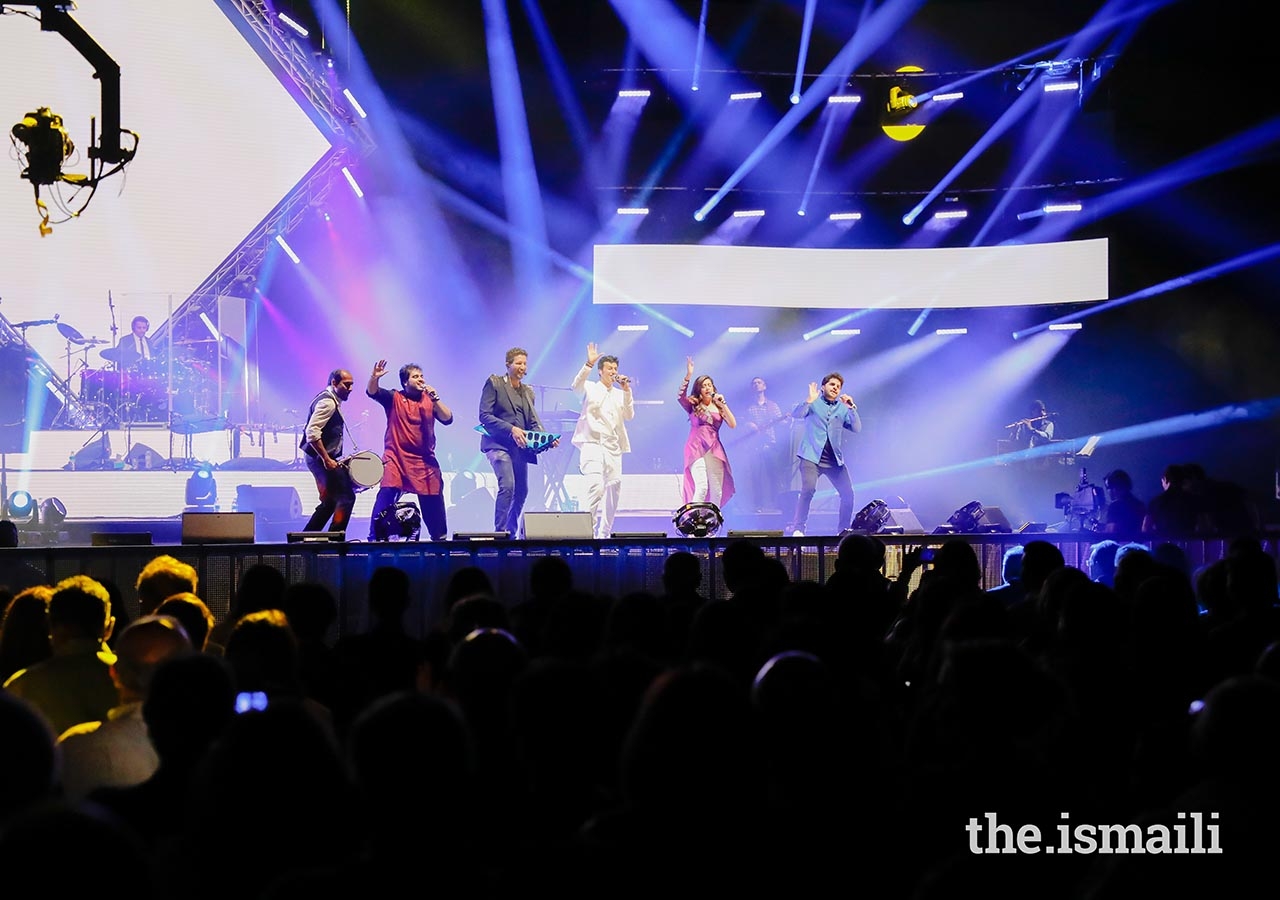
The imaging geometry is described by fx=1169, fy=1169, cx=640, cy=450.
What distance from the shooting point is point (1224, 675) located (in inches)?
145

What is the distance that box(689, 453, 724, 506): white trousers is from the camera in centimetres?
1220

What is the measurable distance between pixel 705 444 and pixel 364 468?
3723mm

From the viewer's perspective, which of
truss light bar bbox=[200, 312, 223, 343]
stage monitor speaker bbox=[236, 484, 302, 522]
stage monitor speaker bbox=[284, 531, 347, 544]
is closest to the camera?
stage monitor speaker bbox=[284, 531, 347, 544]

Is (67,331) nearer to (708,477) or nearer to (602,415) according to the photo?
(602,415)

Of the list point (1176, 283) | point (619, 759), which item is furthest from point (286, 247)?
point (619, 759)

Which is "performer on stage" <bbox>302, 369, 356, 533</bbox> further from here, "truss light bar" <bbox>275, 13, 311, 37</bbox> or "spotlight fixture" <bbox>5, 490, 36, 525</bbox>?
"truss light bar" <bbox>275, 13, 311, 37</bbox>

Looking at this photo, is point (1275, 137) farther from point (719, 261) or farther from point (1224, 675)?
point (1224, 675)

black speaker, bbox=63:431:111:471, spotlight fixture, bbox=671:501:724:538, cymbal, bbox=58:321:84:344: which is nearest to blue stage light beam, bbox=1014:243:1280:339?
spotlight fixture, bbox=671:501:724:538

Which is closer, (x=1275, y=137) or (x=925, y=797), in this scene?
(x=925, y=797)

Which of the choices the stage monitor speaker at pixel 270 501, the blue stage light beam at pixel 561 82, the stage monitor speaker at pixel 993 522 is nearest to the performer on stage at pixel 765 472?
the stage monitor speaker at pixel 993 522

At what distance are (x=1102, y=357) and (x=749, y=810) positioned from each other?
16631 millimetres

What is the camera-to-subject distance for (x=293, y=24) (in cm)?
1333

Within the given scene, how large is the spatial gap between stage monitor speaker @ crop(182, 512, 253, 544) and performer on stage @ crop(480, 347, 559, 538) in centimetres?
282

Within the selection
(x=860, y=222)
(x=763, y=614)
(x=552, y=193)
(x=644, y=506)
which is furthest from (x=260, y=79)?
(x=763, y=614)
